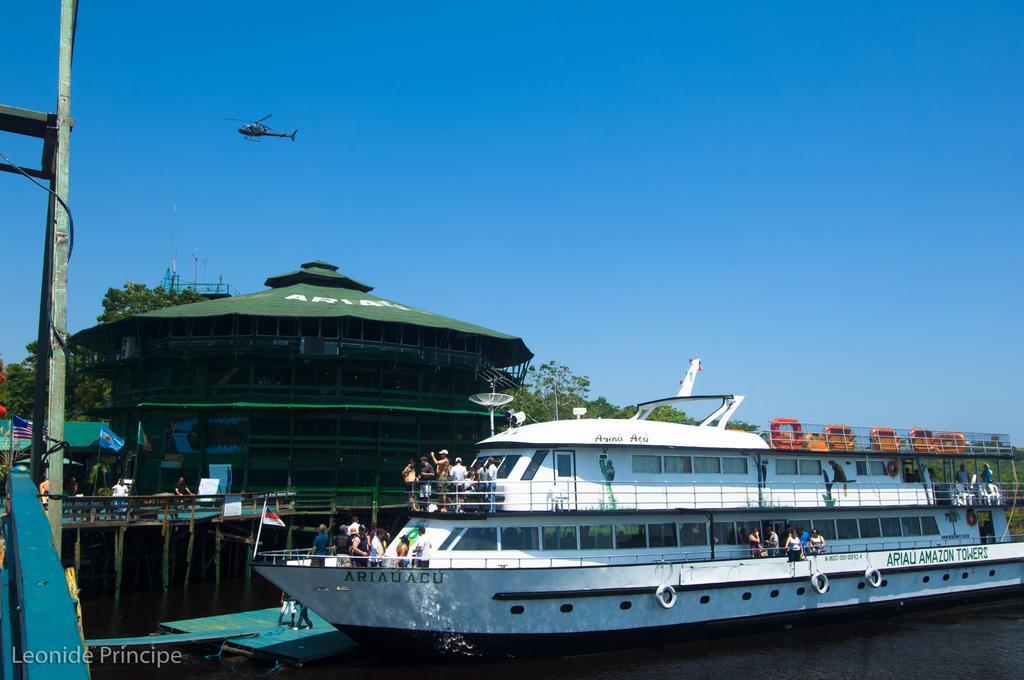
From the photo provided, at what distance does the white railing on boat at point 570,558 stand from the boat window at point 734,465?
2287 millimetres

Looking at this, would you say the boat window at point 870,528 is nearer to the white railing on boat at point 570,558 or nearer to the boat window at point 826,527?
the white railing on boat at point 570,558

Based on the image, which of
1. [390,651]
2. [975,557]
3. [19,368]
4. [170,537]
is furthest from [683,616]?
[19,368]

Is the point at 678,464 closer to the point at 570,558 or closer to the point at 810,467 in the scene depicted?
the point at 570,558

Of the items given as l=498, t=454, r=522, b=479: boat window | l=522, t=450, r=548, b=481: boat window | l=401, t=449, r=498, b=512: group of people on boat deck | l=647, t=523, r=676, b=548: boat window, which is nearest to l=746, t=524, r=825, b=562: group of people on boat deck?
l=647, t=523, r=676, b=548: boat window


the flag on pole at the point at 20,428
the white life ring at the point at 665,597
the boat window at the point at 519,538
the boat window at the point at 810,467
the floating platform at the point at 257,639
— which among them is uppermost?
the flag on pole at the point at 20,428

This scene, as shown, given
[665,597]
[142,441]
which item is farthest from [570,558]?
[142,441]

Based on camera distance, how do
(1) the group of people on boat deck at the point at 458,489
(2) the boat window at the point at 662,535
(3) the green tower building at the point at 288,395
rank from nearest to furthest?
(1) the group of people on boat deck at the point at 458,489
(2) the boat window at the point at 662,535
(3) the green tower building at the point at 288,395

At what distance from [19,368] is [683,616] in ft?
185

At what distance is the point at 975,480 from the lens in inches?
1138

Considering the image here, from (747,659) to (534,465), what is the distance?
7.51 m

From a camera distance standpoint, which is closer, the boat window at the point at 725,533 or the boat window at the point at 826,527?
the boat window at the point at 725,533

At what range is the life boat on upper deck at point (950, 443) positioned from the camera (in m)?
28.2

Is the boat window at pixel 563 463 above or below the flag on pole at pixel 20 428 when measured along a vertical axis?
below

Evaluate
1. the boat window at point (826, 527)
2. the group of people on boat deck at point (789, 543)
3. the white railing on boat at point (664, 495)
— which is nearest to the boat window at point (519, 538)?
the white railing on boat at point (664, 495)
